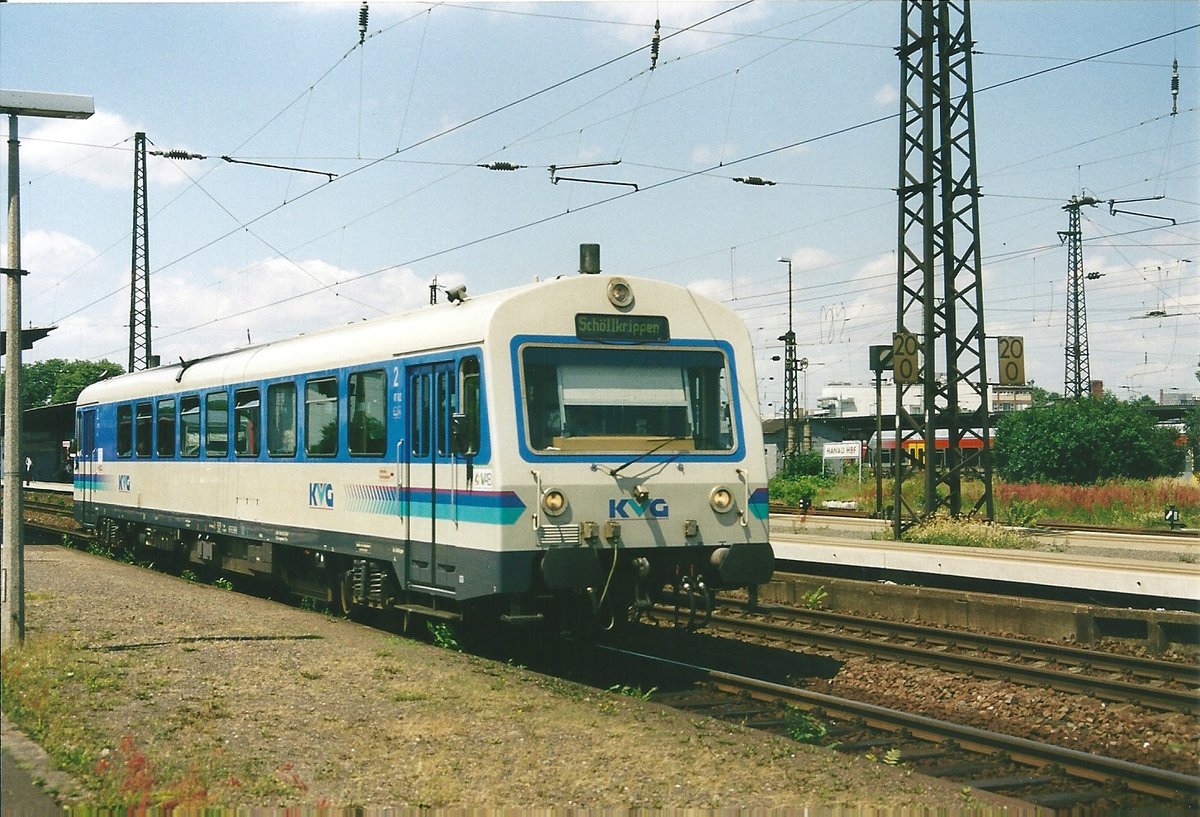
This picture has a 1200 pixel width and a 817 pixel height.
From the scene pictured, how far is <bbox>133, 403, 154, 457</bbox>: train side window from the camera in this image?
19969 millimetres

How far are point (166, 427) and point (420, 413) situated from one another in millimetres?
9191

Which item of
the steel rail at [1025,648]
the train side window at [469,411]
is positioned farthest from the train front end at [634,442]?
the steel rail at [1025,648]

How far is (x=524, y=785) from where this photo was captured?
7160mm

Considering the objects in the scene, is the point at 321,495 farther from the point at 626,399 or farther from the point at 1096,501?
the point at 1096,501

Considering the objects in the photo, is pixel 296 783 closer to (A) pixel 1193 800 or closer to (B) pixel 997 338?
(A) pixel 1193 800

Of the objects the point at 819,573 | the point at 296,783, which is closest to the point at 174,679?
the point at 296,783

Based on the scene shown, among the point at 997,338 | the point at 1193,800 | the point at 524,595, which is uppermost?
the point at 997,338

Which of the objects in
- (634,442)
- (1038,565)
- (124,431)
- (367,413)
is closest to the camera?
(634,442)

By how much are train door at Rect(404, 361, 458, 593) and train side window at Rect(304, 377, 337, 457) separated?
194 cm

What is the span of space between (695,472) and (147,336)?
29.7 metres

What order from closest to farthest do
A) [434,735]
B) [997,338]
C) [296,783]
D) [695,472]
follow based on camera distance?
[296,783] < [434,735] < [695,472] < [997,338]

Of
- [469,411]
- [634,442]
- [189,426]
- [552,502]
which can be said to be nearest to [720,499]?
[634,442]

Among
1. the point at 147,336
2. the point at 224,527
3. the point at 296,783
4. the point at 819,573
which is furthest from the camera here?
the point at 147,336

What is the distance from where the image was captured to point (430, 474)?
11320mm
